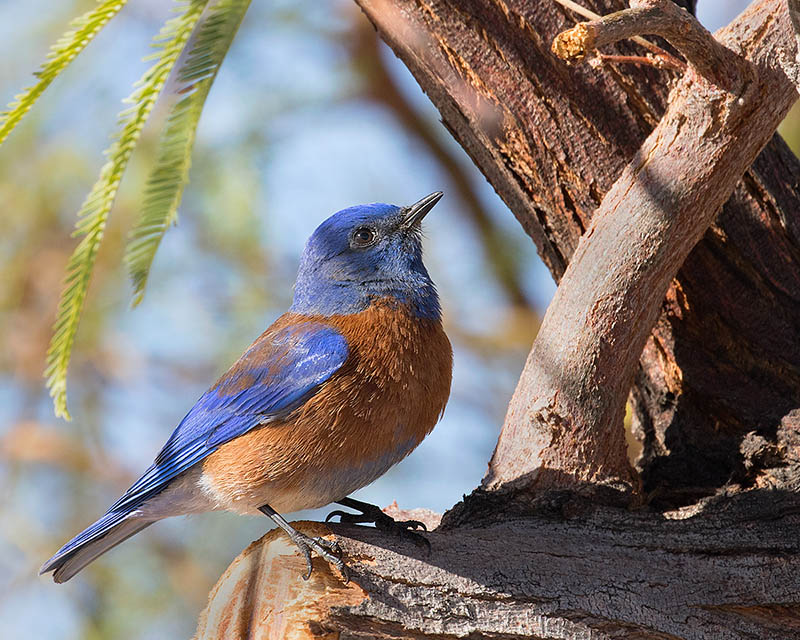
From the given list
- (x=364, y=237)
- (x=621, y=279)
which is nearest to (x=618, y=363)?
(x=621, y=279)

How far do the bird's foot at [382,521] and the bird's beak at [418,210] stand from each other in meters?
1.27

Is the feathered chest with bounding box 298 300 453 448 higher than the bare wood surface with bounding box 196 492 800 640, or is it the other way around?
the feathered chest with bounding box 298 300 453 448

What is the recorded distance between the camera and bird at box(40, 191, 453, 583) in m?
3.31

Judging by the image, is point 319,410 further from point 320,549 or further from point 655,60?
point 655,60

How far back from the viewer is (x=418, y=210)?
165 inches

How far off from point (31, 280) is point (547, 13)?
14.3 feet

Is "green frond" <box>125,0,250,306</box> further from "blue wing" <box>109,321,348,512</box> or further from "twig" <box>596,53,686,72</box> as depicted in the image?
"twig" <box>596,53,686,72</box>

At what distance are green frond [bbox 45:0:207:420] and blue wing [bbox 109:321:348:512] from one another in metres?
0.59

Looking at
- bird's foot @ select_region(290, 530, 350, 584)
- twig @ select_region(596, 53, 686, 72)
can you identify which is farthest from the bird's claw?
twig @ select_region(596, 53, 686, 72)

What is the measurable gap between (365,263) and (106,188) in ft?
3.91

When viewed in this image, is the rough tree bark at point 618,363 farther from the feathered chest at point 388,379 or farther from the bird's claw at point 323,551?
the feathered chest at point 388,379

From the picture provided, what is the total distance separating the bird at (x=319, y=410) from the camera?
3.31 metres

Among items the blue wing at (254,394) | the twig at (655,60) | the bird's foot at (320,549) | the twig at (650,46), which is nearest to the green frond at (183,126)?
the blue wing at (254,394)

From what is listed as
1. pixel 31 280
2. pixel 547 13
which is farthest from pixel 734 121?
pixel 31 280
